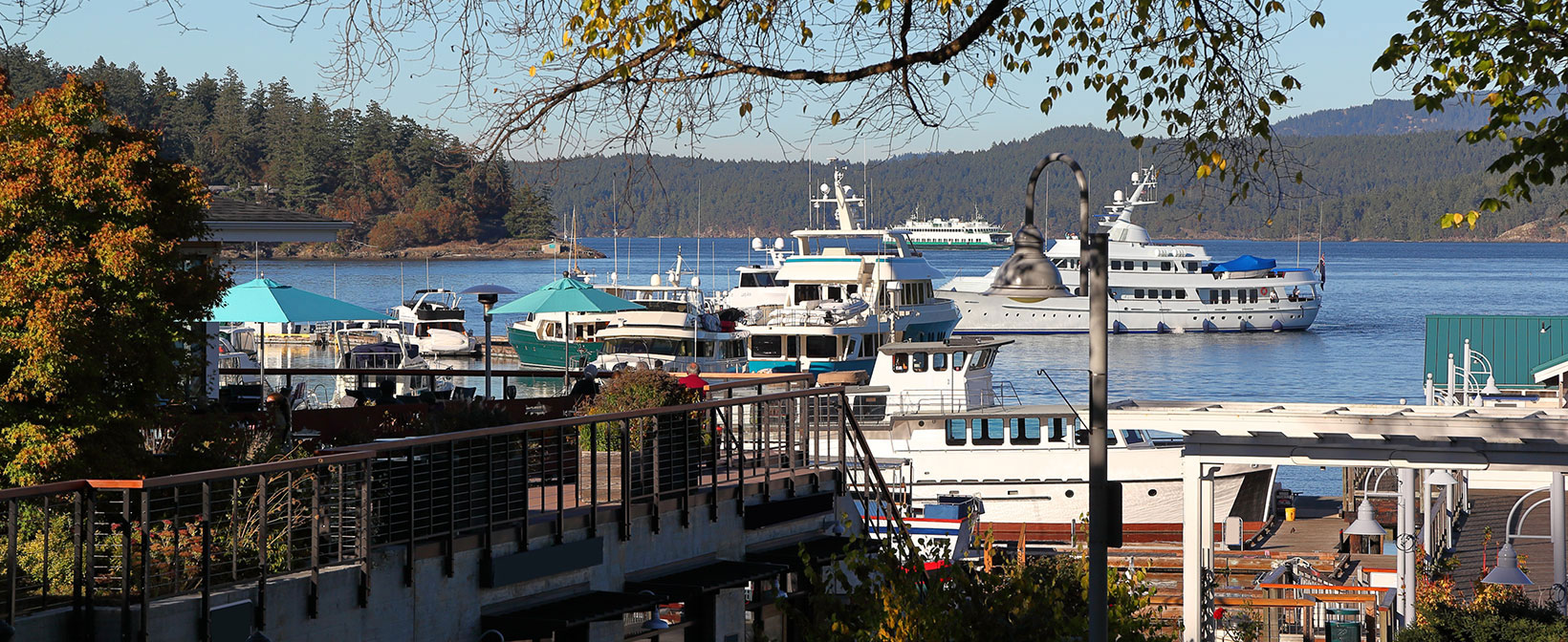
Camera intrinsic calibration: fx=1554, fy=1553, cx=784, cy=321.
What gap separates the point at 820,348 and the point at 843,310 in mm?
1390

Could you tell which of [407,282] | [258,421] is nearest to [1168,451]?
[258,421]

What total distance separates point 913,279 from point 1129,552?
1103 inches

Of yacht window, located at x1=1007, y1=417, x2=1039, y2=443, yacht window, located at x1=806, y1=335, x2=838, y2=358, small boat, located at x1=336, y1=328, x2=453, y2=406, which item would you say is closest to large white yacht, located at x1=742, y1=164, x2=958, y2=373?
yacht window, located at x1=806, y1=335, x2=838, y2=358

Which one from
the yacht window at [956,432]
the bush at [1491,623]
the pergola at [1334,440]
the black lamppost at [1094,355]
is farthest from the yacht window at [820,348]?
the black lamppost at [1094,355]

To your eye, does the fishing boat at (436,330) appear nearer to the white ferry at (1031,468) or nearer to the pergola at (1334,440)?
the white ferry at (1031,468)

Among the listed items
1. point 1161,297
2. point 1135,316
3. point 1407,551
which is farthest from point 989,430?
point 1135,316

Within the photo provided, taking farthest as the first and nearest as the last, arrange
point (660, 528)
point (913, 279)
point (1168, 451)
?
point (913, 279)
point (1168, 451)
point (660, 528)

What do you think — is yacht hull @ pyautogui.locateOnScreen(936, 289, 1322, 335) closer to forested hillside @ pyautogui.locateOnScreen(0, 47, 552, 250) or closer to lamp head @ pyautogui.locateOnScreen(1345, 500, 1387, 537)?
forested hillside @ pyautogui.locateOnScreen(0, 47, 552, 250)

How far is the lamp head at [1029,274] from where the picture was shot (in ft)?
27.6

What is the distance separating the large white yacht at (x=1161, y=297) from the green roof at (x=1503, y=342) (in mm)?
50560

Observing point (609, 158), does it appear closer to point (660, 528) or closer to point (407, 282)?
point (660, 528)

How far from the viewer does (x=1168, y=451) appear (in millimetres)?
31047

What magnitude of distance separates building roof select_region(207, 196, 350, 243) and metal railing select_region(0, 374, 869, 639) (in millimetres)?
6975

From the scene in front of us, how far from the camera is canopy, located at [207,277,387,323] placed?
725 inches
